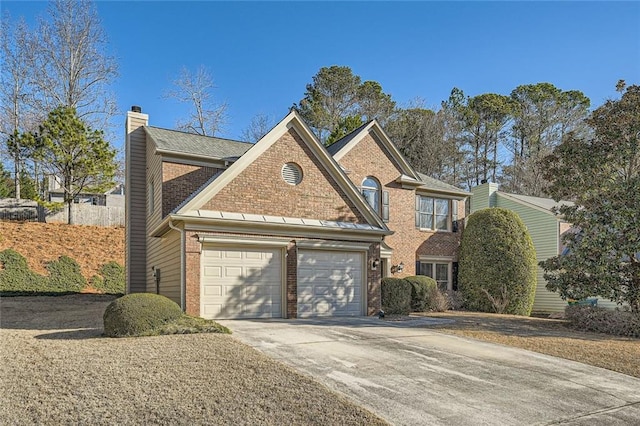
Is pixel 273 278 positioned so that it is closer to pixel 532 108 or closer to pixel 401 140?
pixel 401 140

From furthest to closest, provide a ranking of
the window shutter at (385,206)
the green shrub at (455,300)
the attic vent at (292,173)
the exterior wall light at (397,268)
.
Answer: the window shutter at (385,206), the exterior wall light at (397,268), the green shrub at (455,300), the attic vent at (292,173)

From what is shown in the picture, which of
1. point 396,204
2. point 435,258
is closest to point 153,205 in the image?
point 396,204

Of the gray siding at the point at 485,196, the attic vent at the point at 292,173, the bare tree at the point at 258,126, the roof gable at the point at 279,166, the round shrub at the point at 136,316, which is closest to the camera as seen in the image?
the round shrub at the point at 136,316

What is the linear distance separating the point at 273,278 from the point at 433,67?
985 cm

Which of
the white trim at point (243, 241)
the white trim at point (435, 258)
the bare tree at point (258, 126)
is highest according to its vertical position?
the bare tree at point (258, 126)

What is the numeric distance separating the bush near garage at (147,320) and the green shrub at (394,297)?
7306 millimetres

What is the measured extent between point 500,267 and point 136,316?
1508 centimetres

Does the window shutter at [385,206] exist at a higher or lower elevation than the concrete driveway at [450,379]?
higher

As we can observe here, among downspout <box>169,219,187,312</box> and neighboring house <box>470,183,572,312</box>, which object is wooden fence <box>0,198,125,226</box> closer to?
downspout <box>169,219,187,312</box>

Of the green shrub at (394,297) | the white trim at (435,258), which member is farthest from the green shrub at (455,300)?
the green shrub at (394,297)

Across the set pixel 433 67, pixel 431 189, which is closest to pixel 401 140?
pixel 431 189

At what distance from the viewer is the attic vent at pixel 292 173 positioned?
560 inches

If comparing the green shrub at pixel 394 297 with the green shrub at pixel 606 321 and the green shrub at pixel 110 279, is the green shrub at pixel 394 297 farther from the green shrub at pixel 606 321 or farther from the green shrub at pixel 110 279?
the green shrub at pixel 110 279

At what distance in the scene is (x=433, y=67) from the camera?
56.6ft
